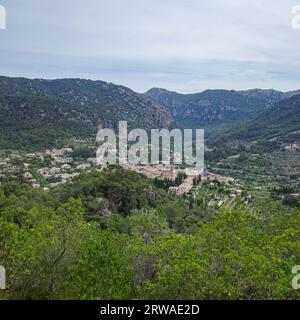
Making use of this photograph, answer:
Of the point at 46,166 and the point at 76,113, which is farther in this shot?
the point at 76,113

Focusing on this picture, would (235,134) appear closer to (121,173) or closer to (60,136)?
(60,136)

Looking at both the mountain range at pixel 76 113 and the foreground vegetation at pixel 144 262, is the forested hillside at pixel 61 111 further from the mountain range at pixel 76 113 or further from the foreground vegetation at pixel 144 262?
the foreground vegetation at pixel 144 262

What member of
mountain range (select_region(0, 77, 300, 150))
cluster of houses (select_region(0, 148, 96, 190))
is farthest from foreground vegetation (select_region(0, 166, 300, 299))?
mountain range (select_region(0, 77, 300, 150))

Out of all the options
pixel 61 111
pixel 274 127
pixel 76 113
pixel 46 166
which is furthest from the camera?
pixel 274 127

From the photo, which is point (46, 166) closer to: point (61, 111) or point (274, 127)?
point (61, 111)

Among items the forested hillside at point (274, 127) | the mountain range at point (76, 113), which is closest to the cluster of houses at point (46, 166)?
the mountain range at point (76, 113)

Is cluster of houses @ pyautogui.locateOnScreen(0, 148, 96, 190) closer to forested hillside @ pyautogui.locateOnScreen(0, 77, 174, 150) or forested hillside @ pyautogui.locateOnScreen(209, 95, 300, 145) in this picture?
forested hillside @ pyautogui.locateOnScreen(0, 77, 174, 150)

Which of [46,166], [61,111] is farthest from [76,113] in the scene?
[46,166]

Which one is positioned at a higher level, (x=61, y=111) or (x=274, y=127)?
(x=61, y=111)

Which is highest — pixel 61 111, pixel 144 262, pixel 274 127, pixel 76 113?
pixel 61 111

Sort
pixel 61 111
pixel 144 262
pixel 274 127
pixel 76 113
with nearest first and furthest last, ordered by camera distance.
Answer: pixel 144 262 → pixel 61 111 → pixel 76 113 → pixel 274 127
